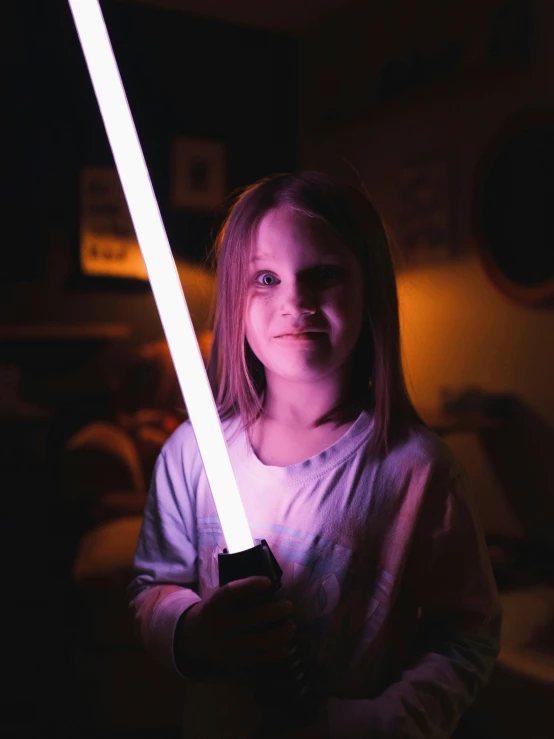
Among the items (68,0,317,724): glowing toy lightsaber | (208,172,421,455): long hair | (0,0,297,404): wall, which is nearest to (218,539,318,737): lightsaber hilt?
(68,0,317,724): glowing toy lightsaber

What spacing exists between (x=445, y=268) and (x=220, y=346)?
0.82 ft

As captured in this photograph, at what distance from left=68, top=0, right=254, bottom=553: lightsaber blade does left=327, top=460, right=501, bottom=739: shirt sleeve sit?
143 mm

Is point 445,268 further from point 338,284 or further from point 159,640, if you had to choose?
point 159,640

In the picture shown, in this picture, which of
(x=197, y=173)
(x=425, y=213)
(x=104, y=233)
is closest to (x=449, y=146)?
(x=425, y=213)

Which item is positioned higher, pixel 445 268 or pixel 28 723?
pixel 445 268

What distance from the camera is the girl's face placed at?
44 cm

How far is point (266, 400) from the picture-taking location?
1.66 ft

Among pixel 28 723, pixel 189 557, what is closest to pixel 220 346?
pixel 189 557

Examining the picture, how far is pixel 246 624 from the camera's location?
0.37 m

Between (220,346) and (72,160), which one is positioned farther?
(72,160)

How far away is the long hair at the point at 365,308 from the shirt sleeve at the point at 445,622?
0.07 m

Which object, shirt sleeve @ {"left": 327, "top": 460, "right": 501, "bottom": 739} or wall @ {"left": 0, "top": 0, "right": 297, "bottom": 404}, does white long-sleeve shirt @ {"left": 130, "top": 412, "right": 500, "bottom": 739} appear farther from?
wall @ {"left": 0, "top": 0, "right": 297, "bottom": 404}

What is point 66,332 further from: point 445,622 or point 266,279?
point 445,622

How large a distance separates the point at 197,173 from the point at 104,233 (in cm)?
11
